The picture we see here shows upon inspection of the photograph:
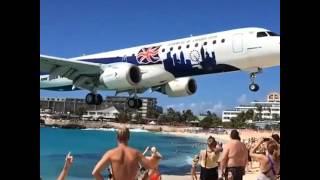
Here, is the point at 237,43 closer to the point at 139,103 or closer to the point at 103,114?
the point at 139,103

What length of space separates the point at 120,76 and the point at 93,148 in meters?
2.37

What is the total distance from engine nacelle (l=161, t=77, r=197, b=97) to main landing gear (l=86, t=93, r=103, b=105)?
0.70m

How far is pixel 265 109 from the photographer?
4957mm

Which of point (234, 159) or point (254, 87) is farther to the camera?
point (254, 87)

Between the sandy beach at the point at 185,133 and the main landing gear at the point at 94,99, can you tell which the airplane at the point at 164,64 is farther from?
the sandy beach at the point at 185,133

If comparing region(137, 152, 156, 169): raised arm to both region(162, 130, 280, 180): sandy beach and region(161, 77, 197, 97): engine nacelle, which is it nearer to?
region(162, 130, 280, 180): sandy beach

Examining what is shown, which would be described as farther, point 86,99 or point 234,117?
point 86,99

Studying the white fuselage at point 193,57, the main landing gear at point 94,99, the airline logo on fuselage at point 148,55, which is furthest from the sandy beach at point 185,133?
the airline logo on fuselage at point 148,55

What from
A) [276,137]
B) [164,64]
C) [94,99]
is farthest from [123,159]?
[164,64]

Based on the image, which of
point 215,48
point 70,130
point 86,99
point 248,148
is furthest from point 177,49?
point 248,148

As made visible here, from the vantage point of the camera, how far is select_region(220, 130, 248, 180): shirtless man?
14.0 feet
